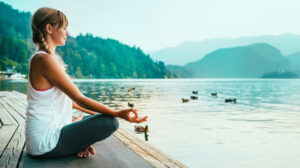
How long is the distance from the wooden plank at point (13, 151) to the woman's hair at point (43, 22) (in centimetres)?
159

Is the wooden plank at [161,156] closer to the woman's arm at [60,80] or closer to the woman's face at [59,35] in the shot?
the woman's arm at [60,80]

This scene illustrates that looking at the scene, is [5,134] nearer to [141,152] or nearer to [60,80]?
[141,152]

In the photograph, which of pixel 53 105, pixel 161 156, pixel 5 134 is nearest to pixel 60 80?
pixel 53 105

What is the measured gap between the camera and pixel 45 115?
338cm

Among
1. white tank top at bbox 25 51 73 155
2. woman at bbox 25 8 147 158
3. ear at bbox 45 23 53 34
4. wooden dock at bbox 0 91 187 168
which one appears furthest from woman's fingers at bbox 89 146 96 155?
ear at bbox 45 23 53 34

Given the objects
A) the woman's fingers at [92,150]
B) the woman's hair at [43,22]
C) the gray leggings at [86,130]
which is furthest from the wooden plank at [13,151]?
the woman's hair at [43,22]

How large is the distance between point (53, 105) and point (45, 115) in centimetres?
15

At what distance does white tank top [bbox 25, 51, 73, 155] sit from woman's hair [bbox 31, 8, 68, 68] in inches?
7.5

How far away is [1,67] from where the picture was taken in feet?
456

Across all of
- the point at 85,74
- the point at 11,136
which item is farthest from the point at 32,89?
the point at 85,74

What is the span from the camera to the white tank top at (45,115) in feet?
11.0

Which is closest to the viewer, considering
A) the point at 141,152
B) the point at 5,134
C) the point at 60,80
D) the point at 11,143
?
the point at 60,80

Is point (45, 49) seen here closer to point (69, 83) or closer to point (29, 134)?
point (69, 83)

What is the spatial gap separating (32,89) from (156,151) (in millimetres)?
2253
